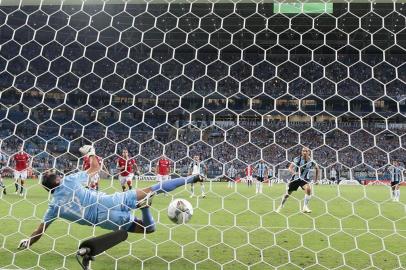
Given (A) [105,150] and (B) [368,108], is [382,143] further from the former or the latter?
(A) [105,150]

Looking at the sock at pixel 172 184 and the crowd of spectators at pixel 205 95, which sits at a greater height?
the sock at pixel 172 184

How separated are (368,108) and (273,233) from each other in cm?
1790

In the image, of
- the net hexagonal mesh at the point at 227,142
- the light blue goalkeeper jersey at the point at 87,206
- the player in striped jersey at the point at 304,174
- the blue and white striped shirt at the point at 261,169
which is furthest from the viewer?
the blue and white striped shirt at the point at 261,169

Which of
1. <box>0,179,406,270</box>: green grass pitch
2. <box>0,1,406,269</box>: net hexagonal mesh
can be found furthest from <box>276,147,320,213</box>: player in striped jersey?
<box>0,179,406,270</box>: green grass pitch

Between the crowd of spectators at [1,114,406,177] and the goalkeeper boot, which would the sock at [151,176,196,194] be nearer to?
the goalkeeper boot

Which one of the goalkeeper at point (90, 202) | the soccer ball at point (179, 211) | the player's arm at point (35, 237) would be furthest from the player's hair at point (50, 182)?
the soccer ball at point (179, 211)

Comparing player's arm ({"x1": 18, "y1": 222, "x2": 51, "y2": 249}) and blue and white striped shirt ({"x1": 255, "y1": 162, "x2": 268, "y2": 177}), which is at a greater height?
player's arm ({"x1": 18, "y1": 222, "x2": 51, "y2": 249})

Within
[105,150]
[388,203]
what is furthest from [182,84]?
[388,203]

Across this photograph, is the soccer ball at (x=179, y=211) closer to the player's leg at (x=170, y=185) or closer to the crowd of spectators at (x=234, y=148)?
the player's leg at (x=170, y=185)

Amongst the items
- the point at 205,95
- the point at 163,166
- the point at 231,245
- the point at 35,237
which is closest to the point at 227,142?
the point at 231,245

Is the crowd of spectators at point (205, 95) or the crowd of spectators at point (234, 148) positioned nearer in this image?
the crowd of spectators at point (234, 148)

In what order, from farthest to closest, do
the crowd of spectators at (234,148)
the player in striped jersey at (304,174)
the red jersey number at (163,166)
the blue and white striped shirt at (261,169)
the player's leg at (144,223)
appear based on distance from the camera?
the crowd of spectators at (234,148)
the blue and white striped shirt at (261,169)
the red jersey number at (163,166)
the player in striped jersey at (304,174)
the player's leg at (144,223)

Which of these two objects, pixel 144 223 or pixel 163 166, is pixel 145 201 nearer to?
pixel 144 223

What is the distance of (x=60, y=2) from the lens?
3695 mm
